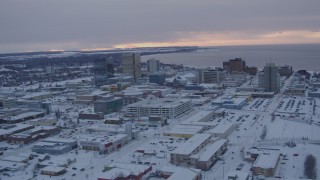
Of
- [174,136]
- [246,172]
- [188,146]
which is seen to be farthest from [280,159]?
[174,136]

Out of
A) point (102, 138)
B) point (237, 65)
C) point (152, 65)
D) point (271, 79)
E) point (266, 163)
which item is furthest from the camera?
point (152, 65)

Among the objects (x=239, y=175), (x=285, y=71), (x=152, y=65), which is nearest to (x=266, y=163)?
(x=239, y=175)

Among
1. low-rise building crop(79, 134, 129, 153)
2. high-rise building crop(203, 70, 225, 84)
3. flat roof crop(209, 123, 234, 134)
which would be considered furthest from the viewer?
high-rise building crop(203, 70, 225, 84)

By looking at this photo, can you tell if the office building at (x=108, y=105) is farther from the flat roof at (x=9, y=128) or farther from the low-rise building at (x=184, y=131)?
A: the low-rise building at (x=184, y=131)

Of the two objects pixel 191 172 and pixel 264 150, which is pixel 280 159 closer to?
pixel 264 150

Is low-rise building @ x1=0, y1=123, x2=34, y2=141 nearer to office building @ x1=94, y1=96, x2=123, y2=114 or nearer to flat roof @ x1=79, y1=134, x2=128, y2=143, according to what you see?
flat roof @ x1=79, y1=134, x2=128, y2=143

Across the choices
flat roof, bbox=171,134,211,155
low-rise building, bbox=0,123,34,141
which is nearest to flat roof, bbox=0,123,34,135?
low-rise building, bbox=0,123,34,141

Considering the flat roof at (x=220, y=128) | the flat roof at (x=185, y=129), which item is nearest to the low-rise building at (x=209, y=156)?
the flat roof at (x=220, y=128)

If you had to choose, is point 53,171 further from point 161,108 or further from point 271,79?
point 271,79
